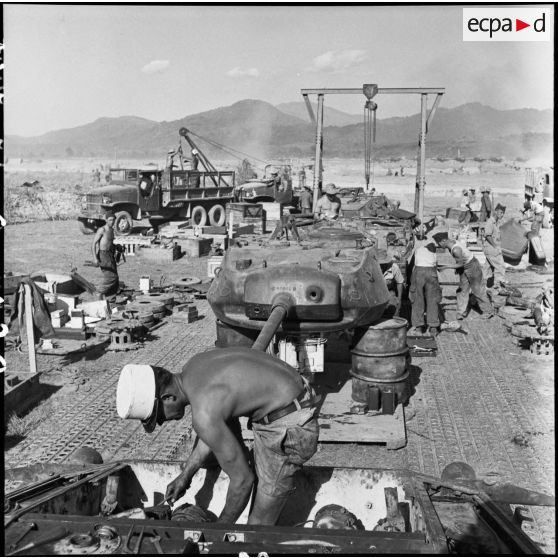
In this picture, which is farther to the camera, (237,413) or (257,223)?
(257,223)

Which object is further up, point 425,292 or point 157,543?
point 425,292

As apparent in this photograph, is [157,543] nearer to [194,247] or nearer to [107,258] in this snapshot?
[107,258]

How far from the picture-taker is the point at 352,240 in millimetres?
9148

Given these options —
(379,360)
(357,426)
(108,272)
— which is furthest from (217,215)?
(357,426)

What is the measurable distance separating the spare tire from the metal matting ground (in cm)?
1450

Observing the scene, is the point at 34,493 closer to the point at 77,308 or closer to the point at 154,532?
the point at 154,532

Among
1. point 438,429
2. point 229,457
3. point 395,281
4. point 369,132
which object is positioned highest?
point 369,132

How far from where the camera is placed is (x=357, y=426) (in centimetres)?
748

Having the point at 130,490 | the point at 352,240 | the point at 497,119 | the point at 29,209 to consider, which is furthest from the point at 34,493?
the point at 497,119

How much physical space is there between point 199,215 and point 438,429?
17264mm

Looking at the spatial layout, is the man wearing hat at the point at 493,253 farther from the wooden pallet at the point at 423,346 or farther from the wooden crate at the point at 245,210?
the wooden crate at the point at 245,210

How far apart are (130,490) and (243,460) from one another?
3.92ft

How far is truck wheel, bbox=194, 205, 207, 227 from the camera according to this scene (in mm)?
23719

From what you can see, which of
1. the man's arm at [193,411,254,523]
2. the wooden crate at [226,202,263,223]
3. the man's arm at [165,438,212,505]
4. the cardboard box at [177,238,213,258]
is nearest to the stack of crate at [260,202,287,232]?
the wooden crate at [226,202,263,223]
